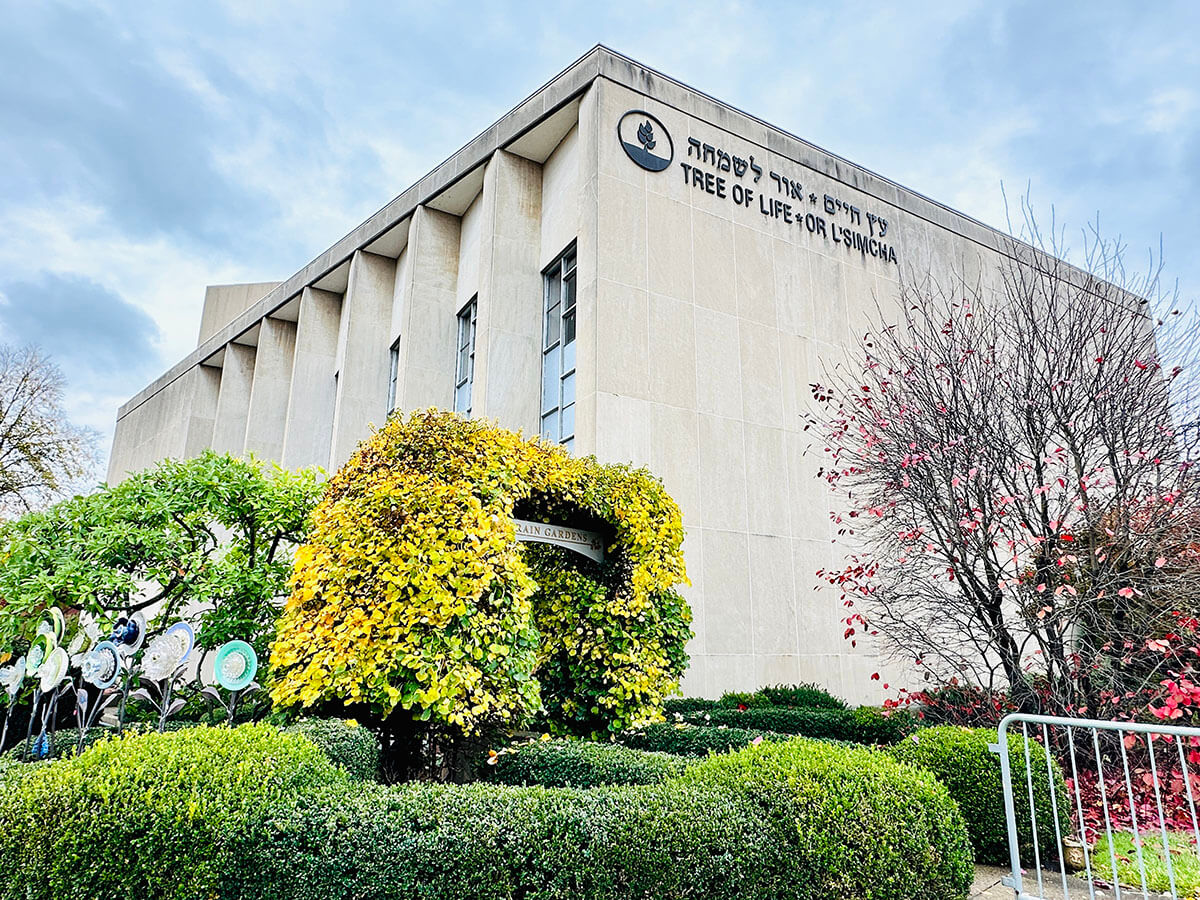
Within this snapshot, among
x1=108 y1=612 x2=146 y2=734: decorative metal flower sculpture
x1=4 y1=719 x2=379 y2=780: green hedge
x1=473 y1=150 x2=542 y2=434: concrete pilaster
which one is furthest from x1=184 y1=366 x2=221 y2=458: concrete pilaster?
x1=4 y1=719 x2=379 y2=780: green hedge

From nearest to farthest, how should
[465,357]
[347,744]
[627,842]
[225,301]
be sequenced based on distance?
[627,842] → [347,744] → [465,357] → [225,301]

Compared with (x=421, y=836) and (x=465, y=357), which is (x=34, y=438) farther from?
(x=421, y=836)

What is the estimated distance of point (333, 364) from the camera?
19.6 metres

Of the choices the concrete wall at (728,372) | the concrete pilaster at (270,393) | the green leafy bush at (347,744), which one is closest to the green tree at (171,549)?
the green leafy bush at (347,744)

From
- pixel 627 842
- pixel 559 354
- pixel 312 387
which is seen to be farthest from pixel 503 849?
pixel 312 387

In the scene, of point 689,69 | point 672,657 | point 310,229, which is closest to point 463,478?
point 672,657

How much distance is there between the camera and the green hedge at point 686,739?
6105 mm

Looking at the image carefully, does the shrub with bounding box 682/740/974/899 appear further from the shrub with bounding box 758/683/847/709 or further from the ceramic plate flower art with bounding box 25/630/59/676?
the shrub with bounding box 758/683/847/709

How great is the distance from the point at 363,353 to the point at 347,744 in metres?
13.9

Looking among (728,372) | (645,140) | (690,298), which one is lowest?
(728,372)

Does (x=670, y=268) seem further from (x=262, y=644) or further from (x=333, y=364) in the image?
(x=333, y=364)

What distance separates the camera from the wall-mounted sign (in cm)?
689

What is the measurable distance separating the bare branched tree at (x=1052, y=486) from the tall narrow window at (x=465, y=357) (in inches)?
345

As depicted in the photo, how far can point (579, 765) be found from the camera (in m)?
4.90
